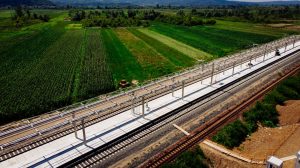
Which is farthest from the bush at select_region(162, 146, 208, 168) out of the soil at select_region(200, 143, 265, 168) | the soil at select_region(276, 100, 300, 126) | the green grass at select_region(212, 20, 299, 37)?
the green grass at select_region(212, 20, 299, 37)

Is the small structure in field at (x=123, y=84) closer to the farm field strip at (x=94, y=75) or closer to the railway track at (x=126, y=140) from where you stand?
the farm field strip at (x=94, y=75)

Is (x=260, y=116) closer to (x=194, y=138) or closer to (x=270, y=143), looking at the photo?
(x=270, y=143)

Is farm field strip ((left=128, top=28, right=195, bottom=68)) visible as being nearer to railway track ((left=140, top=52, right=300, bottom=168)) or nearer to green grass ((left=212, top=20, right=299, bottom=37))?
railway track ((left=140, top=52, right=300, bottom=168))

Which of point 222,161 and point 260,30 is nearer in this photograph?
point 222,161

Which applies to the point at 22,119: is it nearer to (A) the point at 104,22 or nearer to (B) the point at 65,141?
(B) the point at 65,141

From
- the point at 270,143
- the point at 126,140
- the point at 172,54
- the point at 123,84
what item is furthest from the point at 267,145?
the point at 172,54

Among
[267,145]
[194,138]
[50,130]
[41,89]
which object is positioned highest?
[50,130]
